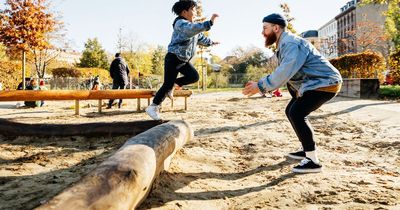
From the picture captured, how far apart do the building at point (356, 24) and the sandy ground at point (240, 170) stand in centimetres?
4862

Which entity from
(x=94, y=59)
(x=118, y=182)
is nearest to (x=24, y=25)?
(x=118, y=182)

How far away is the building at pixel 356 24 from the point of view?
172 feet

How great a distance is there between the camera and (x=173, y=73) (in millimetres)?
4832

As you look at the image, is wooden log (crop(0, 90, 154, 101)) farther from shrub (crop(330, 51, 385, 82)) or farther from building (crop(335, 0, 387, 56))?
building (crop(335, 0, 387, 56))

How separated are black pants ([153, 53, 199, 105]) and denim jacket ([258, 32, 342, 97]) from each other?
1789mm

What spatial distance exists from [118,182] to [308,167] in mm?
1975

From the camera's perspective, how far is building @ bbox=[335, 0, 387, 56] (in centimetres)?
5253

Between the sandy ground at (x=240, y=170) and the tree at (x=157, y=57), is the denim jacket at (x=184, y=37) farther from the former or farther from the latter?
the tree at (x=157, y=57)

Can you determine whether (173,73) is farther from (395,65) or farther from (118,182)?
(395,65)

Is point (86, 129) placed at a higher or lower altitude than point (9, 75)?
lower

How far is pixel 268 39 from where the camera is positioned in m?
3.50

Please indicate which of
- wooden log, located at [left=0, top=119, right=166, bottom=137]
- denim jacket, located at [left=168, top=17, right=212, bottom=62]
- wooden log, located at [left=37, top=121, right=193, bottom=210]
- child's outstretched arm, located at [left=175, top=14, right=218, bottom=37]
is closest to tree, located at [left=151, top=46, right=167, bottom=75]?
wooden log, located at [left=0, top=119, right=166, bottom=137]

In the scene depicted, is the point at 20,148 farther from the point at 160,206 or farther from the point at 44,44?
the point at 44,44

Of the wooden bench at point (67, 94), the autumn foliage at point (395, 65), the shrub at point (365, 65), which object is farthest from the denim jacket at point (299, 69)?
the shrub at point (365, 65)
